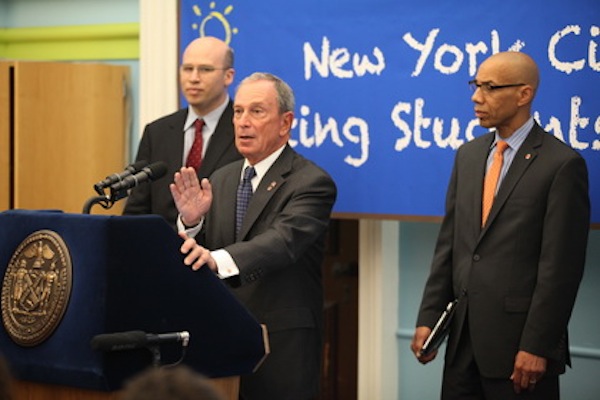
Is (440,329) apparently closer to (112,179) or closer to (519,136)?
(519,136)

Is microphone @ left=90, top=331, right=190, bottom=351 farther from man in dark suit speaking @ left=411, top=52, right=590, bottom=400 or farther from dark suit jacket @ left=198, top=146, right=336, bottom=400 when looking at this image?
man in dark suit speaking @ left=411, top=52, right=590, bottom=400

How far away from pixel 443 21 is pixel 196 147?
1.03m

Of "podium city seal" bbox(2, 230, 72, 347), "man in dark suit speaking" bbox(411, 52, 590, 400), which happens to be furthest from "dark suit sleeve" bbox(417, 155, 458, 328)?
"podium city seal" bbox(2, 230, 72, 347)

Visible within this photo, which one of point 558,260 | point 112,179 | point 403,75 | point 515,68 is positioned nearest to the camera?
point 112,179

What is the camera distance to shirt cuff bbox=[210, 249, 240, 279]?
288 cm

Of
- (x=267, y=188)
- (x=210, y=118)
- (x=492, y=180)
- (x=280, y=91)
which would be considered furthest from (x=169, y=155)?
(x=492, y=180)

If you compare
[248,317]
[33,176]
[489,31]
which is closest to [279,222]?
[248,317]

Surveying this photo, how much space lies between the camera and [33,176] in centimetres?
508

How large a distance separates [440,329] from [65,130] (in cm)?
242

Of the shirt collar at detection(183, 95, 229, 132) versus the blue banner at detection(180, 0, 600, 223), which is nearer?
the blue banner at detection(180, 0, 600, 223)

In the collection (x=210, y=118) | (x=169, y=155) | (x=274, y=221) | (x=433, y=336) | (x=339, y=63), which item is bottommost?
(x=433, y=336)

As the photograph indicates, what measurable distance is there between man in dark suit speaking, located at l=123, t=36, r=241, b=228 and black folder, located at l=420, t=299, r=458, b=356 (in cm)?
106

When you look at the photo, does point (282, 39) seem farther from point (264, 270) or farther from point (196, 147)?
point (264, 270)

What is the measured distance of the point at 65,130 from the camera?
518 cm
